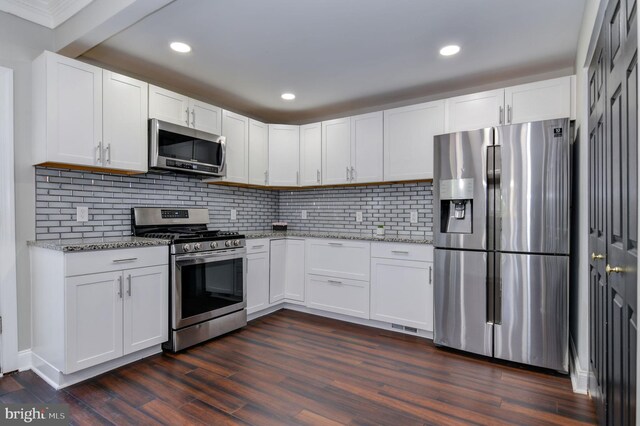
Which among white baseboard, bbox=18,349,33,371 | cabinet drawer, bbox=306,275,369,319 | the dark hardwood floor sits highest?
cabinet drawer, bbox=306,275,369,319

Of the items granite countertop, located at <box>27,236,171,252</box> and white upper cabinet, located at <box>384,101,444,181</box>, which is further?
white upper cabinet, located at <box>384,101,444,181</box>

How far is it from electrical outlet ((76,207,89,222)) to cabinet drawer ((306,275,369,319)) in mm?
2224

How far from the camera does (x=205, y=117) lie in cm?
354

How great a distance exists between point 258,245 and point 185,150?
4.04ft

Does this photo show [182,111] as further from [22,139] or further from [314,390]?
[314,390]

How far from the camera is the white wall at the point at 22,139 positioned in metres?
2.52

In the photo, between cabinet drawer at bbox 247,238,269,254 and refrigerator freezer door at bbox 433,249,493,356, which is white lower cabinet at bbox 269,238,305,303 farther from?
refrigerator freezer door at bbox 433,249,493,356

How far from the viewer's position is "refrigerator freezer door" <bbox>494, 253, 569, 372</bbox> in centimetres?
256

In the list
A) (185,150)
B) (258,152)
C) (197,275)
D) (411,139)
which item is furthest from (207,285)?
(411,139)

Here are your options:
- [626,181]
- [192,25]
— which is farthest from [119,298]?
[626,181]

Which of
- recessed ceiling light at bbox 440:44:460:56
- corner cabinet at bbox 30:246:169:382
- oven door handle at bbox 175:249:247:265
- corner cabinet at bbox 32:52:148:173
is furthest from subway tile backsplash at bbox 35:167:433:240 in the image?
recessed ceiling light at bbox 440:44:460:56

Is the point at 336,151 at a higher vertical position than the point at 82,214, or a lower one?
higher

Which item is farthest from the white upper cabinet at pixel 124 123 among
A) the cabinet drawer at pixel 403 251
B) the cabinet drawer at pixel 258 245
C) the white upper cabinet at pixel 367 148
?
the cabinet drawer at pixel 403 251

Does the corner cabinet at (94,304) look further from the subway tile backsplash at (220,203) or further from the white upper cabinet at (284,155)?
the white upper cabinet at (284,155)
